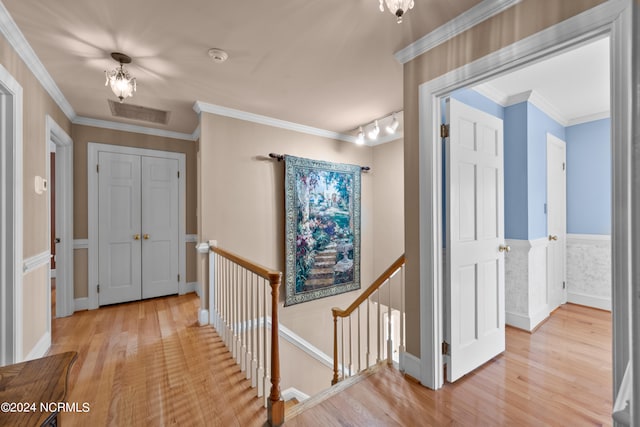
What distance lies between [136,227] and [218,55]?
2.80 meters

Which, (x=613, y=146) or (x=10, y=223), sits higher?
(x=613, y=146)

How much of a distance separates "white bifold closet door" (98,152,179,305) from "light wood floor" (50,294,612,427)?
993mm

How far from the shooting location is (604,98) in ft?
10.3

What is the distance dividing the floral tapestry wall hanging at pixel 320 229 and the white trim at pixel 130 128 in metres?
1.73

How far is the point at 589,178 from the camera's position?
3631 millimetres

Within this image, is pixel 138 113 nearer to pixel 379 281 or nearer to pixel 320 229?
pixel 320 229

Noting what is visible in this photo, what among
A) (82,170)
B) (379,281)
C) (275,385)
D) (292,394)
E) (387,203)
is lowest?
(292,394)

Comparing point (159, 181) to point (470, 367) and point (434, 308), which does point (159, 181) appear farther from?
point (470, 367)

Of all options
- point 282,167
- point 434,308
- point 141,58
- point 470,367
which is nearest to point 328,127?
point 282,167

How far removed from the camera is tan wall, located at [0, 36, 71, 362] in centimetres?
222

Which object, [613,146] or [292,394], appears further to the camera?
[292,394]

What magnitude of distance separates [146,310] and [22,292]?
5.25ft

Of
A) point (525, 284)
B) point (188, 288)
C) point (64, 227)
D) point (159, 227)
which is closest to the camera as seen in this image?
point (525, 284)

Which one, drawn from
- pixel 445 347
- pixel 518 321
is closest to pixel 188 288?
pixel 445 347
